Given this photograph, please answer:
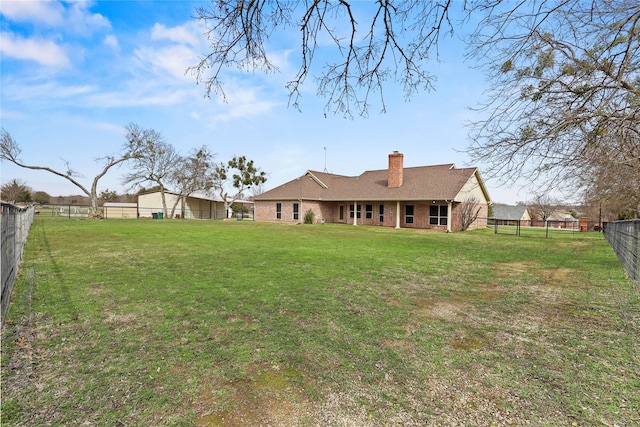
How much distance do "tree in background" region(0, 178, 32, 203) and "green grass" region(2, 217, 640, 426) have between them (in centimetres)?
5317

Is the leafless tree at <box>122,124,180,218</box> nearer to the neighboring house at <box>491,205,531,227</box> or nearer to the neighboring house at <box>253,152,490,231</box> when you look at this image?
the neighboring house at <box>253,152,490,231</box>

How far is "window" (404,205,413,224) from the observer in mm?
24500

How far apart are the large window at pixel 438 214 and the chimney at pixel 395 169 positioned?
141 inches

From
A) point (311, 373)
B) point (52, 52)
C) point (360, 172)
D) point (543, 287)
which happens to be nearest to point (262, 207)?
point (360, 172)

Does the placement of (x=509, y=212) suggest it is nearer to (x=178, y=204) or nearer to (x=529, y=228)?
(x=529, y=228)

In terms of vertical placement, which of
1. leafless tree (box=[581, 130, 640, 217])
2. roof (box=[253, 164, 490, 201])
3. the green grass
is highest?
roof (box=[253, 164, 490, 201])

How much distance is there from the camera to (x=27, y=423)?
2.15m

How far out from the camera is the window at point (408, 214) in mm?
24500

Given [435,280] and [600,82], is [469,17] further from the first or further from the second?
[435,280]

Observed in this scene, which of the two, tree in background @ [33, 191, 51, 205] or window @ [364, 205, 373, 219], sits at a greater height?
tree in background @ [33, 191, 51, 205]

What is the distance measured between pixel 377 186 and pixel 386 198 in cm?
251

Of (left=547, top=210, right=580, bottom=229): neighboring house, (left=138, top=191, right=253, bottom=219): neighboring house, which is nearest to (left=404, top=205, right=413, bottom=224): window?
(left=547, top=210, right=580, bottom=229): neighboring house

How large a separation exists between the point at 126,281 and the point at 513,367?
6.23 meters

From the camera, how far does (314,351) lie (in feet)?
10.8
